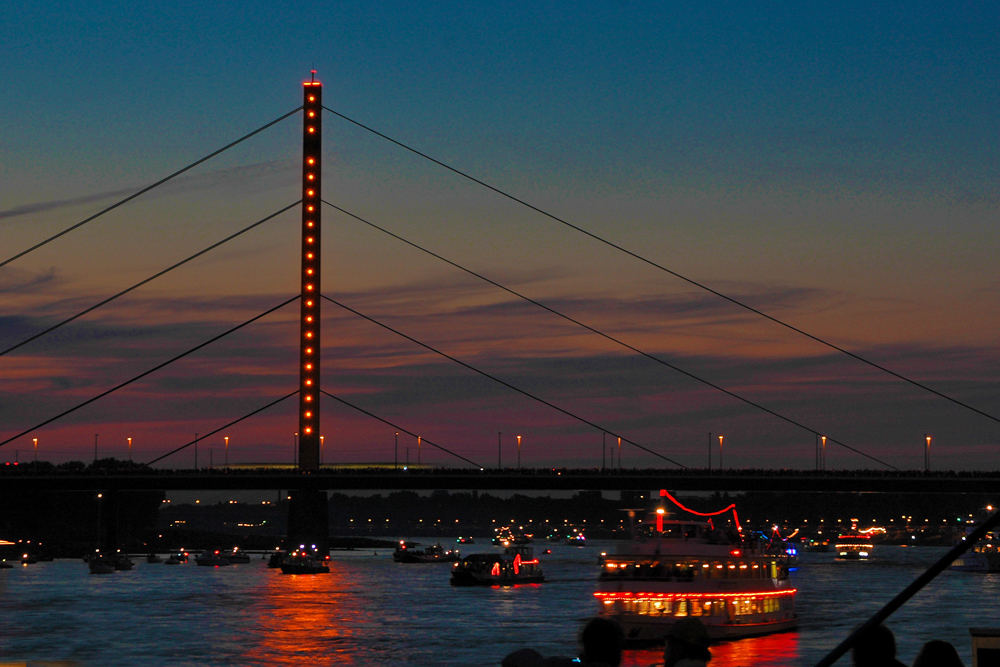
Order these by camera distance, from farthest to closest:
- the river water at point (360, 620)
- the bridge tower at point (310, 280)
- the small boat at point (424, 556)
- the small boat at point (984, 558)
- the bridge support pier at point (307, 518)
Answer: the small boat at point (424, 556)
the small boat at point (984, 558)
the bridge support pier at point (307, 518)
the bridge tower at point (310, 280)
the river water at point (360, 620)

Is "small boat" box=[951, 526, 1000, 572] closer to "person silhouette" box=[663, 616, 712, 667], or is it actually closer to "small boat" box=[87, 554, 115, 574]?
"small boat" box=[87, 554, 115, 574]

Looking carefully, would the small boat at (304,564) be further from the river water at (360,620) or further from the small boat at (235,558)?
the small boat at (235,558)

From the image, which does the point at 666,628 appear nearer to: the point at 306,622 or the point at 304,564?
the point at 306,622

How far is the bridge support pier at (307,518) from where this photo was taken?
8469 centimetres

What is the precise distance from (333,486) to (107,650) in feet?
130

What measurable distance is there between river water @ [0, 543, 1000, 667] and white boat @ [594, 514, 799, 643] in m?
1.03

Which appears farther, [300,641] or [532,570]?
[532,570]

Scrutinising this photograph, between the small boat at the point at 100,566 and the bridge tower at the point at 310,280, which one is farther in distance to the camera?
the small boat at the point at 100,566

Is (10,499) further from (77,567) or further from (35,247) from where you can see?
(35,247)

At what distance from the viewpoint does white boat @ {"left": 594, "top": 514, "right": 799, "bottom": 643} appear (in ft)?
136

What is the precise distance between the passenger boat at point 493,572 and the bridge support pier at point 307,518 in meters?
9.55

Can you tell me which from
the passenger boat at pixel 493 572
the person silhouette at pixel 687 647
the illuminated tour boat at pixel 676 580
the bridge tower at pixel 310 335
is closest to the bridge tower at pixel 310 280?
the bridge tower at pixel 310 335

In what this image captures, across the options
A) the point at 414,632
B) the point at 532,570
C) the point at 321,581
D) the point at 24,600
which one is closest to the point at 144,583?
the point at 321,581

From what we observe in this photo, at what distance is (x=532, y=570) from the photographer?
91062 millimetres
